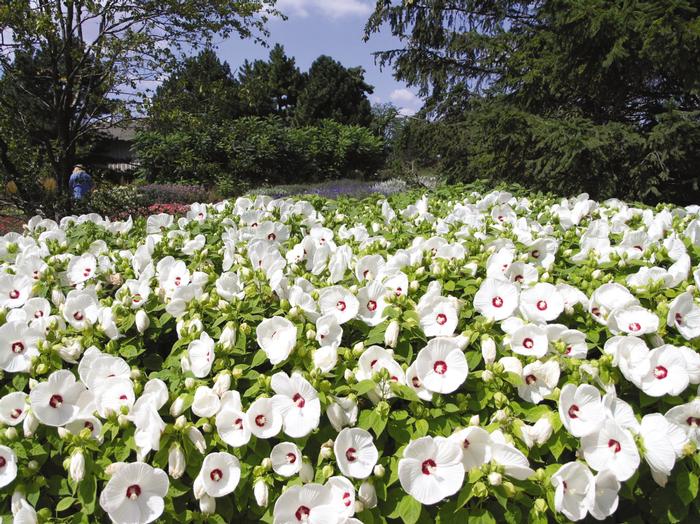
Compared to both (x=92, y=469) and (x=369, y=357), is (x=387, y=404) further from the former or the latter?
(x=92, y=469)

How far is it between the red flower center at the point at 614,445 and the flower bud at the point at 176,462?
0.96 metres

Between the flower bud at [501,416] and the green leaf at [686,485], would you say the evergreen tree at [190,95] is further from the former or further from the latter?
the green leaf at [686,485]

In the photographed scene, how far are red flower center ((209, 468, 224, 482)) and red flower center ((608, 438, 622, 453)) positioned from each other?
864mm

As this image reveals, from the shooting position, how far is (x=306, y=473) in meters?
1.22

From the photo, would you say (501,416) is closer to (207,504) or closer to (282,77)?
(207,504)

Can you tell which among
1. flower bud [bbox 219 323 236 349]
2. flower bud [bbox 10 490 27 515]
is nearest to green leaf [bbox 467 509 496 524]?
flower bud [bbox 219 323 236 349]

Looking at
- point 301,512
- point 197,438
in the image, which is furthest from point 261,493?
point 197,438

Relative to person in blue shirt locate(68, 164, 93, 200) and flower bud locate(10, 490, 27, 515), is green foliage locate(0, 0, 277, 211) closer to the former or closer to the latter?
person in blue shirt locate(68, 164, 93, 200)

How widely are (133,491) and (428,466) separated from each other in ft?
→ 2.10

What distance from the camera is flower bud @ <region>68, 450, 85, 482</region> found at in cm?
120

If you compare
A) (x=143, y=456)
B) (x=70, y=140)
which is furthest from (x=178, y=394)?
(x=70, y=140)

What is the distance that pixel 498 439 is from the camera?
3.95ft

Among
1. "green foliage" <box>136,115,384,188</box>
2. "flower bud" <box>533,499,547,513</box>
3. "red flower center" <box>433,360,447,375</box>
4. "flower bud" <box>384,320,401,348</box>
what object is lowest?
"flower bud" <box>533,499,547,513</box>

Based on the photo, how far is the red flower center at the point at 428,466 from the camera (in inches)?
46.3
